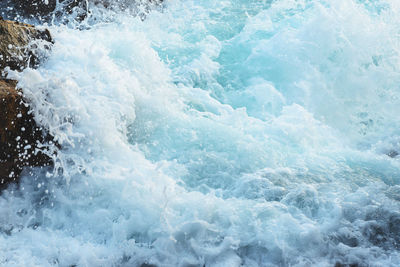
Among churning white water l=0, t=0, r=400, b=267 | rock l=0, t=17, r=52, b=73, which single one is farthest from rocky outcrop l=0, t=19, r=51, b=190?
churning white water l=0, t=0, r=400, b=267

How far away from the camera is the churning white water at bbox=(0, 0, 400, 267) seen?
2877 millimetres

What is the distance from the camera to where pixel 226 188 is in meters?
3.47

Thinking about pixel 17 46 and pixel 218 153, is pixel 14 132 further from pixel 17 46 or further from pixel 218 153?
pixel 218 153

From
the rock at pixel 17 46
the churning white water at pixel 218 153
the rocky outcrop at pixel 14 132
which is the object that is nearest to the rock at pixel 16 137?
the rocky outcrop at pixel 14 132

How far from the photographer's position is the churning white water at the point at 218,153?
9.44 feet

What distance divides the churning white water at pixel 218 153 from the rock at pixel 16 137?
100mm

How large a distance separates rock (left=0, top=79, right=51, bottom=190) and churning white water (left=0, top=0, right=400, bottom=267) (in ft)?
0.33

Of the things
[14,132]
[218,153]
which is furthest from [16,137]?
[218,153]

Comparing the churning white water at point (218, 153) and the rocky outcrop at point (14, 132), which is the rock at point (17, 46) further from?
the churning white water at point (218, 153)

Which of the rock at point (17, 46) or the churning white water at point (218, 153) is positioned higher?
the rock at point (17, 46)

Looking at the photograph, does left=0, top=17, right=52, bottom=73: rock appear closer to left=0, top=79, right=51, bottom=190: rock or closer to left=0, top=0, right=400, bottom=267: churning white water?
left=0, top=0, right=400, bottom=267: churning white water

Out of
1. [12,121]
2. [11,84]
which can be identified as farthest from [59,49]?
[12,121]

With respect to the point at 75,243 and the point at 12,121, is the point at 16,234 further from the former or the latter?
the point at 12,121

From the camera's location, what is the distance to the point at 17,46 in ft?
12.0
